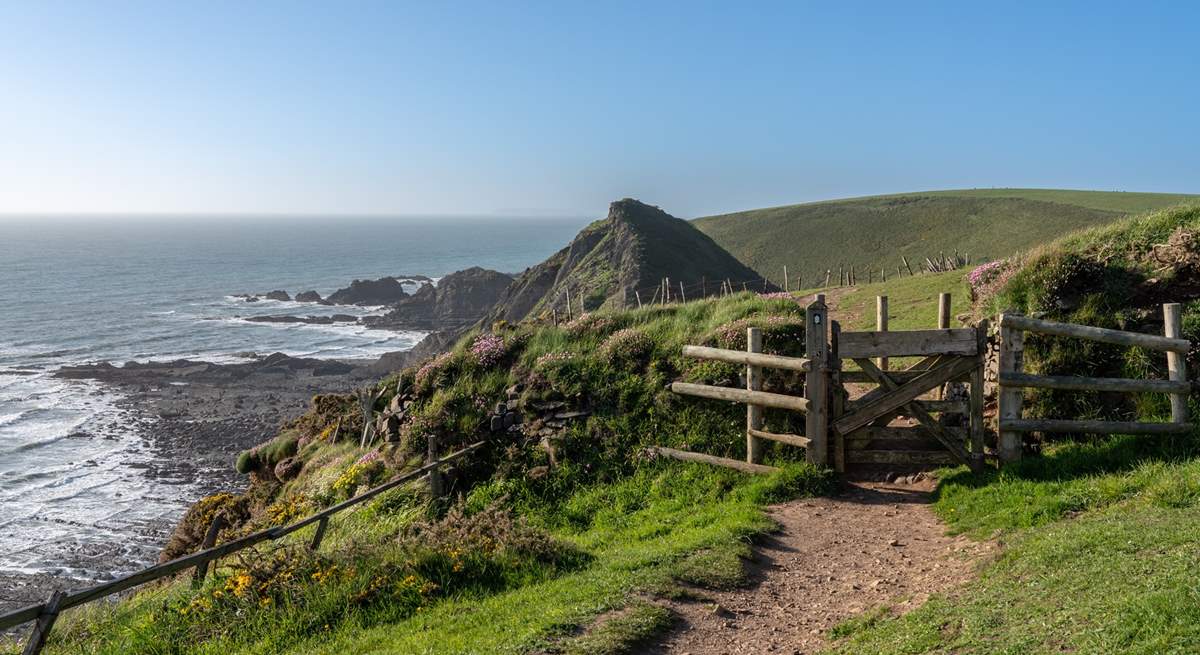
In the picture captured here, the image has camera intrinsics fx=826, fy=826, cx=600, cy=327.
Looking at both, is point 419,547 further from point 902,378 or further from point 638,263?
point 638,263

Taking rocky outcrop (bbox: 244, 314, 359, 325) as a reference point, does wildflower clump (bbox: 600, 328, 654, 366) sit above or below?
above

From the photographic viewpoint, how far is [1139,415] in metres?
12.9

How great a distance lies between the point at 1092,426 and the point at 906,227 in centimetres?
8399

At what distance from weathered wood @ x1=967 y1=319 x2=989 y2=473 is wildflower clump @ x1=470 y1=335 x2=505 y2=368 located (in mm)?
10014

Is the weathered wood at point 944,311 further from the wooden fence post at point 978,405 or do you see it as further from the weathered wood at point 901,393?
the weathered wood at point 901,393

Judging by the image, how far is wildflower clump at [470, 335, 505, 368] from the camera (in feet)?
61.4

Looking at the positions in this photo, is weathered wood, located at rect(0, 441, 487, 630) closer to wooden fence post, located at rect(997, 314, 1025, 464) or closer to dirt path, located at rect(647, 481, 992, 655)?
dirt path, located at rect(647, 481, 992, 655)

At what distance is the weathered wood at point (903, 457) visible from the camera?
526 inches

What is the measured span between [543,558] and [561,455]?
16.0 feet

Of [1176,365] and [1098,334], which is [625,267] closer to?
[1098,334]

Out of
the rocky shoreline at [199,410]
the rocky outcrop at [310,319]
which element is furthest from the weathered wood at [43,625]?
the rocky outcrop at [310,319]

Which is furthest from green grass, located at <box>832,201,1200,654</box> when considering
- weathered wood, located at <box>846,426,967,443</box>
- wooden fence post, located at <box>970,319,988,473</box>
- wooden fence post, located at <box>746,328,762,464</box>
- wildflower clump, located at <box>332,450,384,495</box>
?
wildflower clump, located at <box>332,450,384,495</box>

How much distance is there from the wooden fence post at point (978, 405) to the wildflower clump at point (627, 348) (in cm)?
662

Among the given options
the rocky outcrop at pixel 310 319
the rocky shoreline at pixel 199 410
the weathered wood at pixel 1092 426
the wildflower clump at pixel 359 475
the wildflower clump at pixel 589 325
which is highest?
the wildflower clump at pixel 589 325
